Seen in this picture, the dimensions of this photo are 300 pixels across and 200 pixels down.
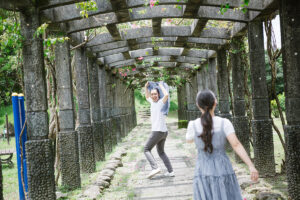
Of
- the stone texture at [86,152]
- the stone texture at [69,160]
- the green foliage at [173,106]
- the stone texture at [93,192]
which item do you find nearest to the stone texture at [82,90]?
the stone texture at [86,152]

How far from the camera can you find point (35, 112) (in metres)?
4.53

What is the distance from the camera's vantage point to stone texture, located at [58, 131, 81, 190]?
5.99m

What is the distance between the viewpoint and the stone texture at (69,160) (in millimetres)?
5992

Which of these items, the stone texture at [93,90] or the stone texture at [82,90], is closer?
the stone texture at [82,90]

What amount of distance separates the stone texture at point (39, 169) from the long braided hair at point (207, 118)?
2.59 metres

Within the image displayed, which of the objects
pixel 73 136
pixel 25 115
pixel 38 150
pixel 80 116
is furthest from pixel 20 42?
pixel 80 116

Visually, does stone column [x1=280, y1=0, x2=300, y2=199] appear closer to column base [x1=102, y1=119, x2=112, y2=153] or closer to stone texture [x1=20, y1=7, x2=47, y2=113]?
stone texture [x1=20, y1=7, x2=47, y2=113]

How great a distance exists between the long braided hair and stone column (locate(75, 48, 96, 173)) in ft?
16.6

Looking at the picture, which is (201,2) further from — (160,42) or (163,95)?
(160,42)

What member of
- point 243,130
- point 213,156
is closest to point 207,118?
point 213,156

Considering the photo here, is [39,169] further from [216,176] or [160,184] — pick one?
[216,176]

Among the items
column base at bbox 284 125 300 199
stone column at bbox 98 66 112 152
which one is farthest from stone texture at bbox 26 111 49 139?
stone column at bbox 98 66 112 152

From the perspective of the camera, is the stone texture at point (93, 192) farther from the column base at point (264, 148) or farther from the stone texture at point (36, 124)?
the column base at point (264, 148)

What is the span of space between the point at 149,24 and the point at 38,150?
16.1 feet
